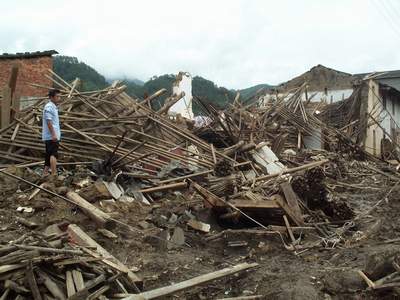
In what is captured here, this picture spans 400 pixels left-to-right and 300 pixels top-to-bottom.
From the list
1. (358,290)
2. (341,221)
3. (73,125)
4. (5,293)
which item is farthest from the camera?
(73,125)

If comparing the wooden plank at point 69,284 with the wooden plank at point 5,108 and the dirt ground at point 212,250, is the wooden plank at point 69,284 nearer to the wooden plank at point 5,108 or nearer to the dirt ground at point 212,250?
the dirt ground at point 212,250

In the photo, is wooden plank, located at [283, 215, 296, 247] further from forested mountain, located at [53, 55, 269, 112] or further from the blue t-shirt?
forested mountain, located at [53, 55, 269, 112]

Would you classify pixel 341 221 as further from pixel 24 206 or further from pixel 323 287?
pixel 24 206

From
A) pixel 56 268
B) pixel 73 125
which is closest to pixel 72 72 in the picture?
pixel 73 125

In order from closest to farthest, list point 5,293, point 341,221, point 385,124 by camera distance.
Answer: point 5,293
point 341,221
point 385,124

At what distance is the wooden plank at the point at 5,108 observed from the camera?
984 centimetres

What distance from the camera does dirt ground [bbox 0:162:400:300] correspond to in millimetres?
5391

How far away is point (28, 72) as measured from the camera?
17906 mm

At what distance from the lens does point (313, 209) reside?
8852 millimetres

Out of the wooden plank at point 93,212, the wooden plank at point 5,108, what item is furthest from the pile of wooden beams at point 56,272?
the wooden plank at point 5,108

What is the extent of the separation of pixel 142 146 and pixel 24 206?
3.16 m

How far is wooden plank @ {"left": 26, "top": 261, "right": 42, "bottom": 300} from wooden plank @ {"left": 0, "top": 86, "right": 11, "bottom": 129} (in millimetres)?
6147

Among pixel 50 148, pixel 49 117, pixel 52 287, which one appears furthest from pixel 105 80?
pixel 52 287

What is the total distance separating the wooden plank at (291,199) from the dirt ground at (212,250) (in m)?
0.37
